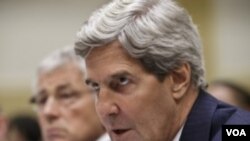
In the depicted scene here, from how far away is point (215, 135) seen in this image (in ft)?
9.48

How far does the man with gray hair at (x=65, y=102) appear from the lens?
4488mm

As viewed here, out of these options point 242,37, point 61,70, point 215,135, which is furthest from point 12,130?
point 215,135

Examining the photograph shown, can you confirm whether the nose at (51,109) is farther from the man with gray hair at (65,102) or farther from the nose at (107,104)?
the nose at (107,104)

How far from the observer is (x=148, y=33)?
290 centimetres

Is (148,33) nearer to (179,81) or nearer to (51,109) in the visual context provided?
(179,81)

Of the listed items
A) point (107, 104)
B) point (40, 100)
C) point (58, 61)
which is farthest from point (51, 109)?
point (107, 104)

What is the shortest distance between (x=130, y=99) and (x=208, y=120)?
318 mm

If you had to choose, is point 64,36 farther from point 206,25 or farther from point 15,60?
point 206,25

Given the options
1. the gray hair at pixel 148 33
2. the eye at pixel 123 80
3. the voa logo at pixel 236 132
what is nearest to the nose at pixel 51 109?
the gray hair at pixel 148 33

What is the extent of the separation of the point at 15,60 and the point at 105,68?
6.86 metres

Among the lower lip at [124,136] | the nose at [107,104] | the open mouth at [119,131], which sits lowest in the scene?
the lower lip at [124,136]

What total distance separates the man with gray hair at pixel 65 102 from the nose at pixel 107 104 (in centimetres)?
153

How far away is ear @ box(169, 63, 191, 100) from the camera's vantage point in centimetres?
299

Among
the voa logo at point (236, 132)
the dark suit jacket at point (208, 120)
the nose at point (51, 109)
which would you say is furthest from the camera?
the nose at point (51, 109)
